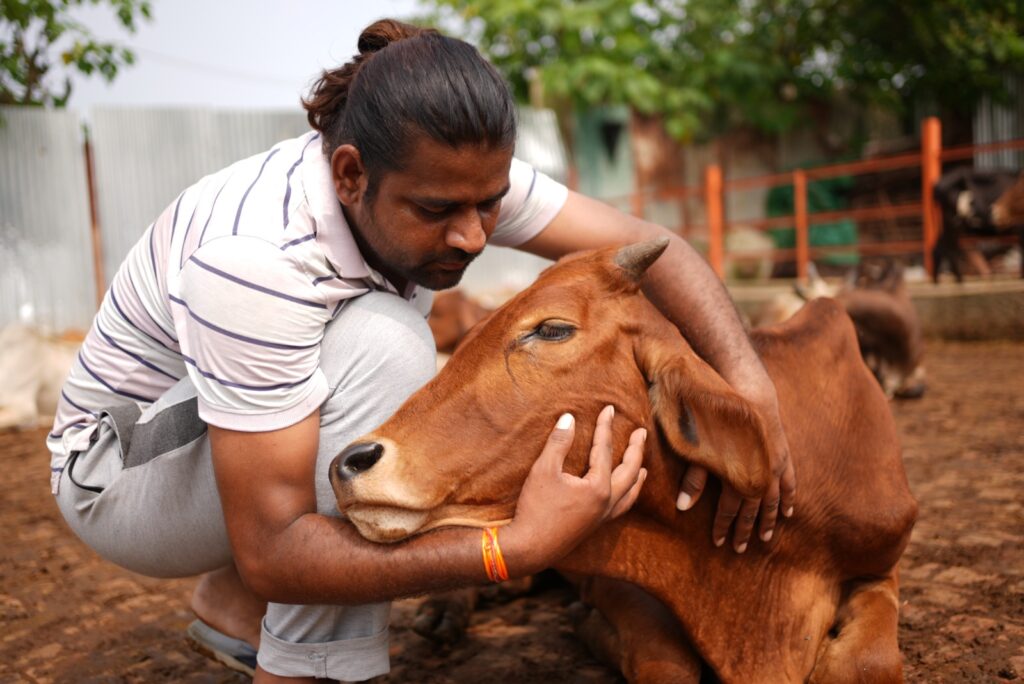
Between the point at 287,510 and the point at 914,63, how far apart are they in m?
17.2

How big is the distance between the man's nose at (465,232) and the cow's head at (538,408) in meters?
0.17

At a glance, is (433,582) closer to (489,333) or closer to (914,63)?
(489,333)

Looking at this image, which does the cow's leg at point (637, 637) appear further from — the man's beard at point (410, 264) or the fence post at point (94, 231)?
the fence post at point (94, 231)

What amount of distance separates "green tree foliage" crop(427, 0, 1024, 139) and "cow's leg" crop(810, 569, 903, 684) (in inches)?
540

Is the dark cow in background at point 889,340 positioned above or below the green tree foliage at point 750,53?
below

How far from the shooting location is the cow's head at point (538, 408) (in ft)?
6.28

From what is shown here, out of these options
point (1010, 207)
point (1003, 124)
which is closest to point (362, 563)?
point (1010, 207)

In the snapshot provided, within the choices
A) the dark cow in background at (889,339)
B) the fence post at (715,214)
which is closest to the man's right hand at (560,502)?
the dark cow in background at (889,339)

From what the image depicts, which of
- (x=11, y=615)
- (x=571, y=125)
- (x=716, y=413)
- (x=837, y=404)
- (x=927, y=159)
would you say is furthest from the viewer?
(x=571, y=125)

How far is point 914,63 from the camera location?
16.5 m

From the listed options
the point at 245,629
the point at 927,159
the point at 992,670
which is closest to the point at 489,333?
the point at 245,629

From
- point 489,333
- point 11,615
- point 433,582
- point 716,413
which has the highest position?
point 489,333

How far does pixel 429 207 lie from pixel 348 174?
0.78 feet

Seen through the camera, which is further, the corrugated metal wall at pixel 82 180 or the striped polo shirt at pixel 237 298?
the corrugated metal wall at pixel 82 180
